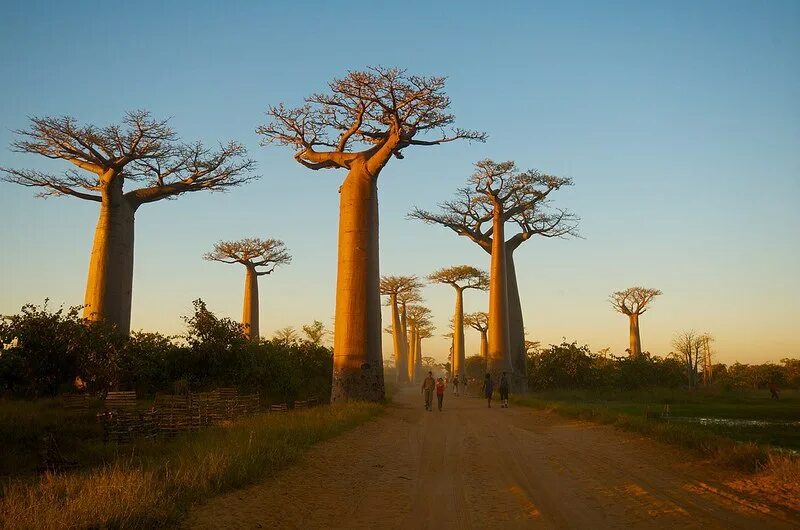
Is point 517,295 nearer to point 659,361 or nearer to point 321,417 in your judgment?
point 659,361

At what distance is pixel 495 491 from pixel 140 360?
542 inches

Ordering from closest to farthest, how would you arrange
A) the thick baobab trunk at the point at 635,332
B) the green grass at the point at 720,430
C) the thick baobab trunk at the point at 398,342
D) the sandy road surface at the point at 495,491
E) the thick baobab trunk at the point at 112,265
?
the sandy road surface at the point at 495,491 → the green grass at the point at 720,430 → the thick baobab trunk at the point at 112,265 → the thick baobab trunk at the point at 635,332 → the thick baobab trunk at the point at 398,342

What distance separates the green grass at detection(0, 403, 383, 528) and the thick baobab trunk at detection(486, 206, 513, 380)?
16.8 meters

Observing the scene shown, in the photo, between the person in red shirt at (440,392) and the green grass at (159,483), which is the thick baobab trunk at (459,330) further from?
the green grass at (159,483)

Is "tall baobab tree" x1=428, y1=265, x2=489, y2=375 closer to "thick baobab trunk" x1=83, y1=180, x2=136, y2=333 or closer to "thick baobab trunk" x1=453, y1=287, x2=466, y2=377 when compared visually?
"thick baobab trunk" x1=453, y1=287, x2=466, y2=377

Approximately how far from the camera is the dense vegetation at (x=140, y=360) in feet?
52.3

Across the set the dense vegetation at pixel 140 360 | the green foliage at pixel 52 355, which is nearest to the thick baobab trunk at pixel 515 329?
the dense vegetation at pixel 140 360

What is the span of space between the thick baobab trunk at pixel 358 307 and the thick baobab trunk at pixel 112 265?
770 cm

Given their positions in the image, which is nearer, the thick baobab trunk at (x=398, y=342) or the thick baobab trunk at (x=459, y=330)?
the thick baobab trunk at (x=459, y=330)

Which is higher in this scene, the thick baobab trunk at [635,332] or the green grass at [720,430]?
the thick baobab trunk at [635,332]

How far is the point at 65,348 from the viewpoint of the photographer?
1617 cm

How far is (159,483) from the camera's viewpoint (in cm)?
555

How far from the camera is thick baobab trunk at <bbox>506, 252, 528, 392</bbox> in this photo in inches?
1137

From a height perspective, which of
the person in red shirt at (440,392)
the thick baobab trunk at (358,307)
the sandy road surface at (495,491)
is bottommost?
the sandy road surface at (495,491)
